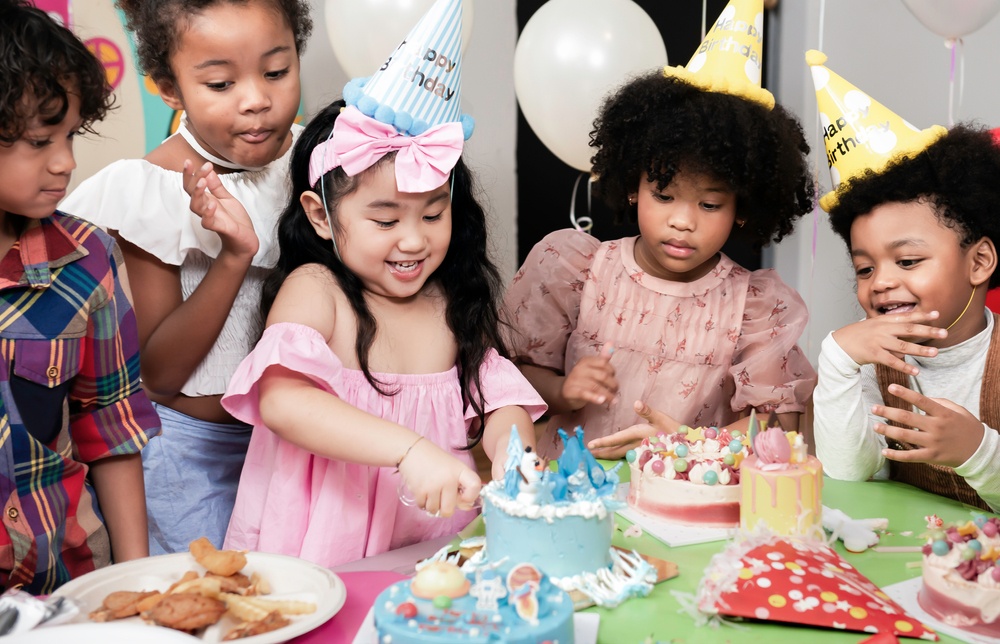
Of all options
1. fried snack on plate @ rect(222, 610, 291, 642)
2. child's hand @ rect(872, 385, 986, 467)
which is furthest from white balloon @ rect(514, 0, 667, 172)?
fried snack on plate @ rect(222, 610, 291, 642)

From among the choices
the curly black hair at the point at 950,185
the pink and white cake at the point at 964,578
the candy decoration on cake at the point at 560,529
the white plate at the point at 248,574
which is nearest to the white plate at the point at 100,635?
the white plate at the point at 248,574

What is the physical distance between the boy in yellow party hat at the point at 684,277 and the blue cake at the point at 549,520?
2.14 ft

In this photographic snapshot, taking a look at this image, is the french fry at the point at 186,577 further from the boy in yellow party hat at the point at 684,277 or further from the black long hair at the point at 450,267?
the boy in yellow party hat at the point at 684,277

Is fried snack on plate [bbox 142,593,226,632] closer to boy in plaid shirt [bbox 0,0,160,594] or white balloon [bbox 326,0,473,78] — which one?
boy in plaid shirt [bbox 0,0,160,594]

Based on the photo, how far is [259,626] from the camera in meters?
0.92

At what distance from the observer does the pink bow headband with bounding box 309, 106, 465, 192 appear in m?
1.42

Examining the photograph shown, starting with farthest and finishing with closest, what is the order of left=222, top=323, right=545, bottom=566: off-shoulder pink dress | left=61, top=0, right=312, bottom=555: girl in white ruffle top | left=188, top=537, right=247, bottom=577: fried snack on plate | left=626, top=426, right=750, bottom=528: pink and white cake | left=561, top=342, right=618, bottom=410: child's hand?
left=561, top=342, right=618, bottom=410: child's hand < left=61, top=0, right=312, bottom=555: girl in white ruffle top < left=222, top=323, right=545, bottom=566: off-shoulder pink dress < left=626, top=426, right=750, bottom=528: pink and white cake < left=188, top=537, right=247, bottom=577: fried snack on plate

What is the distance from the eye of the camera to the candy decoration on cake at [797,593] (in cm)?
96

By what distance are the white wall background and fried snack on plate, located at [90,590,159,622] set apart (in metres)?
3.02

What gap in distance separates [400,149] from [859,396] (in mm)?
851

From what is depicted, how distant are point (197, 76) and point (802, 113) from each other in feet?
10.6

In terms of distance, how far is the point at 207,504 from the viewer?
175 cm

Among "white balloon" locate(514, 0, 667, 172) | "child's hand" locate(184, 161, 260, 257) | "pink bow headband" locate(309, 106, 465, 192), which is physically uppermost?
"white balloon" locate(514, 0, 667, 172)

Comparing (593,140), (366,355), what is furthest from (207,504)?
(593,140)
